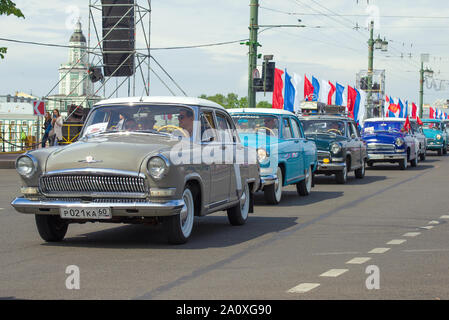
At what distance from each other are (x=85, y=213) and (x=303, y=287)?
310cm

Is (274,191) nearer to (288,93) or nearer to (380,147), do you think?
(380,147)

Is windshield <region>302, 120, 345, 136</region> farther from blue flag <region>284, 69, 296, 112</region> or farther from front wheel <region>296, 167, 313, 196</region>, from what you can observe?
blue flag <region>284, 69, 296, 112</region>

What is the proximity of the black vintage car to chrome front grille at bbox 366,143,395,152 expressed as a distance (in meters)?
4.08

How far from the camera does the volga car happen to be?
9117 millimetres

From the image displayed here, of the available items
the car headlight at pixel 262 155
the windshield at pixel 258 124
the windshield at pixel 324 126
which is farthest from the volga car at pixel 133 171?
the windshield at pixel 324 126

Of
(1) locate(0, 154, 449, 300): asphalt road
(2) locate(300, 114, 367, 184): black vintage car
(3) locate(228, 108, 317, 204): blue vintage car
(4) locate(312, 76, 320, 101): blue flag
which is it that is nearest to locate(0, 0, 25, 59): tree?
(2) locate(300, 114, 367, 184): black vintage car

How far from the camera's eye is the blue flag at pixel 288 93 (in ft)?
142

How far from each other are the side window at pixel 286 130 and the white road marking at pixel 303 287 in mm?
9282

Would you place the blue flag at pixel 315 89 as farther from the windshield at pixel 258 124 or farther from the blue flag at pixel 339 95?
the windshield at pixel 258 124

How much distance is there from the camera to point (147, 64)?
39000 millimetres

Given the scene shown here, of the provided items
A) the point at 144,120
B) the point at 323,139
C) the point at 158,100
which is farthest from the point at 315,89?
the point at 144,120

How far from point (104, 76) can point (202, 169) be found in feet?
101

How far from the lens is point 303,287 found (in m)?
7.01

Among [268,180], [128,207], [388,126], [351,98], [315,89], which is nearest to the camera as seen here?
[128,207]
